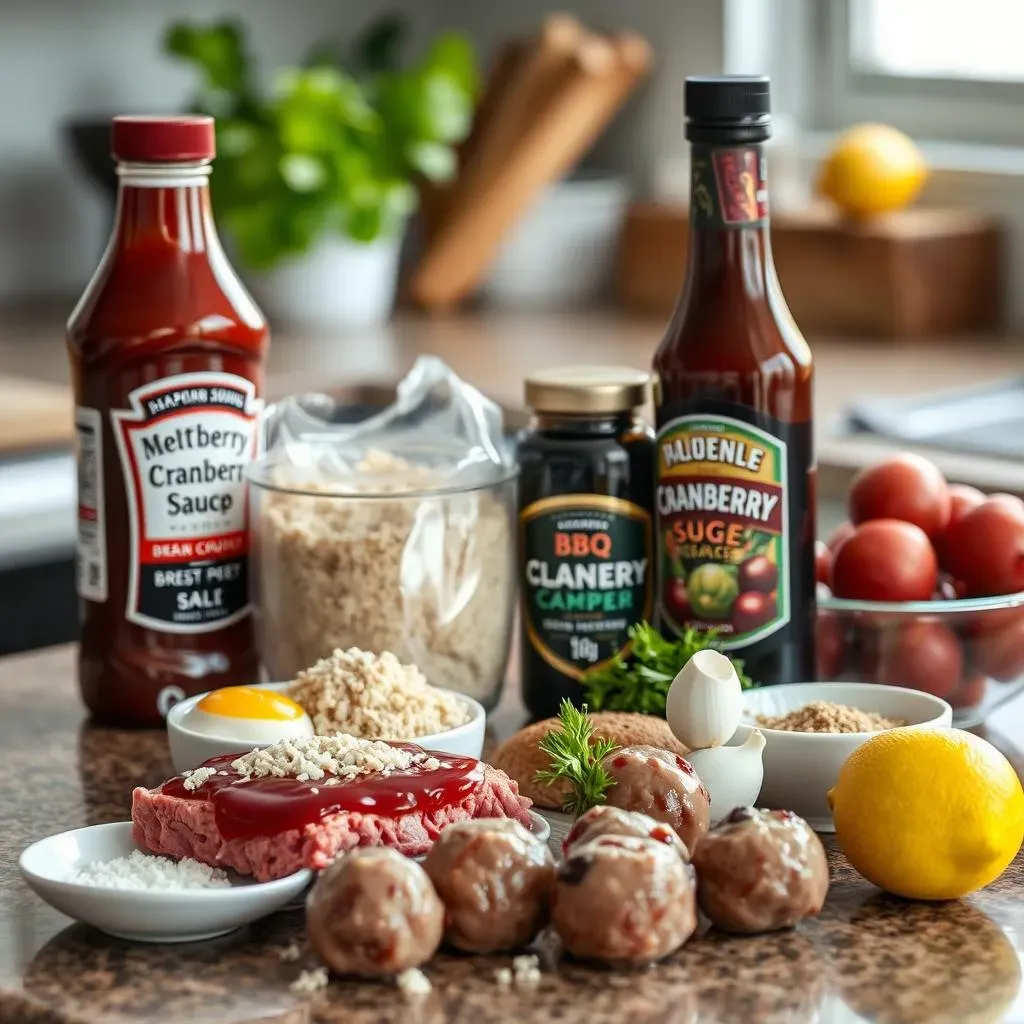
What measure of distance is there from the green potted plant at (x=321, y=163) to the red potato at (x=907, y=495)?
1.57 m

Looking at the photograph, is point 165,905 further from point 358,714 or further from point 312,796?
point 358,714

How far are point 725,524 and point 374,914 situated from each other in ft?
1.34

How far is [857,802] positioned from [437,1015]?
243 millimetres

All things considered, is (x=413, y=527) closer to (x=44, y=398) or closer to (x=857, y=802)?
(x=857, y=802)

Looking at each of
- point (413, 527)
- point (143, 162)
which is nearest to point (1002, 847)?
point (413, 527)

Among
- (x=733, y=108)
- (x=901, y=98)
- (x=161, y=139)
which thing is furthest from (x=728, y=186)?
(x=901, y=98)

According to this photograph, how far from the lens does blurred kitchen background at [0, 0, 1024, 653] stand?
8.39 ft

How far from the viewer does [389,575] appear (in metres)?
1.12

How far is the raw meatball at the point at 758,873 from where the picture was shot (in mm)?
783

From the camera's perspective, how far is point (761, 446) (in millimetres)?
1054

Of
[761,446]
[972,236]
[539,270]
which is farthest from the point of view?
[539,270]

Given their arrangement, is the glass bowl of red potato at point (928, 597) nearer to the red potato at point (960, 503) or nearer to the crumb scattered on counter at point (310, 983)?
the red potato at point (960, 503)

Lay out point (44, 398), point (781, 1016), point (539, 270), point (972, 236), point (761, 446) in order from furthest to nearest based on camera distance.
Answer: point (539, 270)
point (972, 236)
point (44, 398)
point (761, 446)
point (781, 1016)

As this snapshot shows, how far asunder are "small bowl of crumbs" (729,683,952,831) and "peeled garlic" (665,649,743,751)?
0.13 feet
